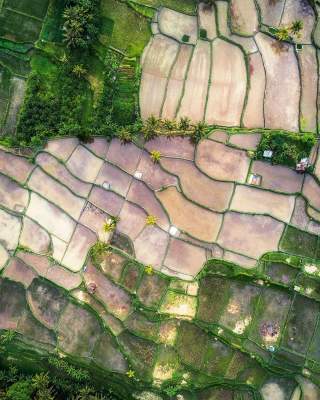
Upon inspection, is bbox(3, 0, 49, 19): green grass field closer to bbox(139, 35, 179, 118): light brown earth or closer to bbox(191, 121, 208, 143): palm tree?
bbox(139, 35, 179, 118): light brown earth

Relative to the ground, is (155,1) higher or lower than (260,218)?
higher

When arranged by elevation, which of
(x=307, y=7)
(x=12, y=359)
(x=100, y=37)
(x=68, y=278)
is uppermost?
(x=307, y=7)

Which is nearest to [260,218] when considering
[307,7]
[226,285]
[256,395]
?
[226,285]

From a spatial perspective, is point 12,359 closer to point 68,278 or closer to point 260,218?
point 68,278

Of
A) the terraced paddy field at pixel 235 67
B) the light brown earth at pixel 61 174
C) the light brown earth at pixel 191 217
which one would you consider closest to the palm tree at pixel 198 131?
the terraced paddy field at pixel 235 67

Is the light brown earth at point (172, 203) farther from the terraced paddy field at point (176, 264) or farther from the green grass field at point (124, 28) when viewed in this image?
the green grass field at point (124, 28)

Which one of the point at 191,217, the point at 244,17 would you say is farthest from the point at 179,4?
the point at 191,217
